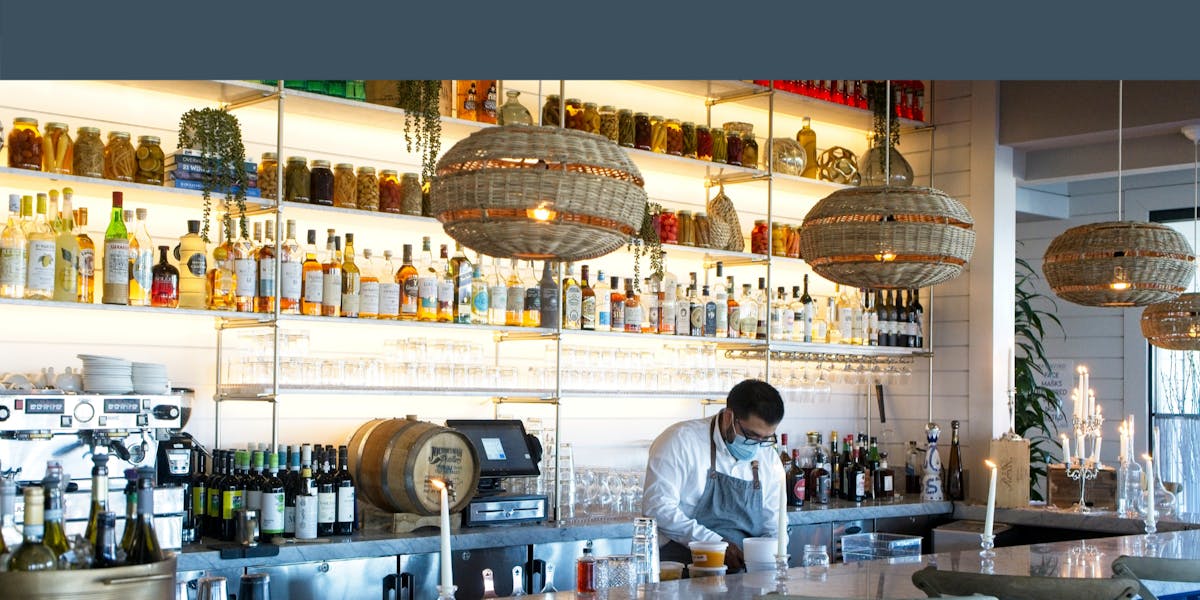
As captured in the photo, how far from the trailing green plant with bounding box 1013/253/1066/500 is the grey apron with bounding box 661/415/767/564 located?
117 inches

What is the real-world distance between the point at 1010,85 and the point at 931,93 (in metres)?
0.63

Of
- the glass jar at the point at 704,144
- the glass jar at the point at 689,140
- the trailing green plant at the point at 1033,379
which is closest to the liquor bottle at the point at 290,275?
the glass jar at the point at 689,140

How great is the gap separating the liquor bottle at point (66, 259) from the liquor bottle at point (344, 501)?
116 cm

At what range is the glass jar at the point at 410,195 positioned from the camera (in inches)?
211

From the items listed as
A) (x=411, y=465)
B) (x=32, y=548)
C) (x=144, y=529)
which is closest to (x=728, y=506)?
(x=411, y=465)

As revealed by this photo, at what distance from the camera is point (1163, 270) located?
4531 millimetres

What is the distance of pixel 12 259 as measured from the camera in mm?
4332

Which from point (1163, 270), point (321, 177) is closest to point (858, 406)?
point (1163, 270)

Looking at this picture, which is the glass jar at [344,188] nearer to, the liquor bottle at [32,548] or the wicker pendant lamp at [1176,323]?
the liquor bottle at [32,548]

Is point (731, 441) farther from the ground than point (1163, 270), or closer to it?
closer to it

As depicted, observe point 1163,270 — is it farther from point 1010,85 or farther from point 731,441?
point 1010,85

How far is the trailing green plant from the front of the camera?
27.5 ft

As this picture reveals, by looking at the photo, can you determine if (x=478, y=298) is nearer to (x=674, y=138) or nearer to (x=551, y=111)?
(x=551, y=111)

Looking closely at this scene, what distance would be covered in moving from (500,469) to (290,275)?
3.99ft
